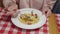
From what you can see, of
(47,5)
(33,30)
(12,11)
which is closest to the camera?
(33,30)

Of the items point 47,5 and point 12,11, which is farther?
point 47,5

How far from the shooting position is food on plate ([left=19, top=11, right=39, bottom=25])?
0.98 metres

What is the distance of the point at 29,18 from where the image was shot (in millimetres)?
1000

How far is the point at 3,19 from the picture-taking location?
1058mm

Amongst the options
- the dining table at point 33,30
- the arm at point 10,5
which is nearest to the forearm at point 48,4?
the dining table at point 33,30

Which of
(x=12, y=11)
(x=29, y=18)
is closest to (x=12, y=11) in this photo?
(x=12, y=11)

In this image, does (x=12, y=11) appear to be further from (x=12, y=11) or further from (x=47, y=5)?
(x=47, y=5)

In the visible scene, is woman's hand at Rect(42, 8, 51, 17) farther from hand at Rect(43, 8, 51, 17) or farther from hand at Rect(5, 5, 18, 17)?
hand at Rect(5, 5, 18, 17)

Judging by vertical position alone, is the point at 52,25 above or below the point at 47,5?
below

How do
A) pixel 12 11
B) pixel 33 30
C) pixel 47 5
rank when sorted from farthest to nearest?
pixel 47 5, pixel 12 11, pixel 33 30

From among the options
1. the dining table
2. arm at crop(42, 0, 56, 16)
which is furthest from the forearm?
the dining table

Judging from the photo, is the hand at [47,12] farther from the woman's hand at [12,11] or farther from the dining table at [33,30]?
the woman's hand at [12,11]

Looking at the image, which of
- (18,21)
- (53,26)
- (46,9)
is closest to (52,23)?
(53,26)

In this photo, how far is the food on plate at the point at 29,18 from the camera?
38.6 inches
